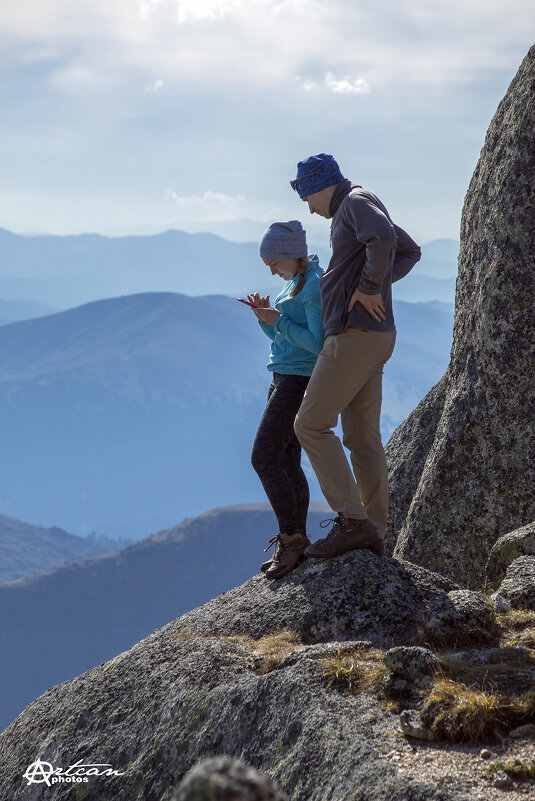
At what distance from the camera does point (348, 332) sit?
7422 mm

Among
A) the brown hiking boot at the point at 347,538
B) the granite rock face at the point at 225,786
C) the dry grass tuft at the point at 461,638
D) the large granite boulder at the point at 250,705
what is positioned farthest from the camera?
the brown hiking boot at the point at 347,538

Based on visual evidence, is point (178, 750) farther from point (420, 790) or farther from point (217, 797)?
point (217, 797)

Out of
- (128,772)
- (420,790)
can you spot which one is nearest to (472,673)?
(420,790)

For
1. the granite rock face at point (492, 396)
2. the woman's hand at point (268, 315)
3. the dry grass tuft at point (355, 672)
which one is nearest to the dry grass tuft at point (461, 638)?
the dry grass tuft at point (355, 672)

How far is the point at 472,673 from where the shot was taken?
5.57 meters

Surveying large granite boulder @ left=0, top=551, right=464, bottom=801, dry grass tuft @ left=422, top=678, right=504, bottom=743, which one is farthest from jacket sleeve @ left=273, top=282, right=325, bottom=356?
dry grass tuft @ left=422, top=678, right=504, bottom=743

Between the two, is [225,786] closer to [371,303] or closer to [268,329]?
[371,303]

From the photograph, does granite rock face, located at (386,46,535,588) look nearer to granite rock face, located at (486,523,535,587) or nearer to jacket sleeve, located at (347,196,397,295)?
granite rock face, located at (486,523,535,587)

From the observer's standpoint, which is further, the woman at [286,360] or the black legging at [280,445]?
the black legging at [280,445]

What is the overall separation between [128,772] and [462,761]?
2787 mm

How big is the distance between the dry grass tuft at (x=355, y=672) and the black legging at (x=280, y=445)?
8.09 ft

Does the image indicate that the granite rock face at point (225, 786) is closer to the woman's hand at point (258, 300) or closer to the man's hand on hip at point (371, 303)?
the man's hand on hip at point (371, 303)

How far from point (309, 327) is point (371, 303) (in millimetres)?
958

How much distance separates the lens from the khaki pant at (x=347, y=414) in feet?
24.5
